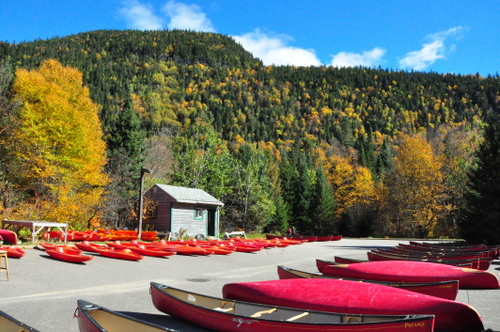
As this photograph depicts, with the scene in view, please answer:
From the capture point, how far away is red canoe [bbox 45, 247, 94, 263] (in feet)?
42.1

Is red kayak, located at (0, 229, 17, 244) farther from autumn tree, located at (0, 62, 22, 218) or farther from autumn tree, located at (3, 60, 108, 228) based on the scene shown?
autumn tree, located at (0, 62, 22, 218)

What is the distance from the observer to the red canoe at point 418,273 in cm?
873

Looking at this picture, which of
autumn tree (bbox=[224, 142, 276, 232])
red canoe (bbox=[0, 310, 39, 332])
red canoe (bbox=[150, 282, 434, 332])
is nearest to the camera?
red canoe (bbox=[0, 310, 39, 332])

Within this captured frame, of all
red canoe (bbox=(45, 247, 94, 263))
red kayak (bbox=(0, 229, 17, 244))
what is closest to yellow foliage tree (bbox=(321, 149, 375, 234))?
red canoe (bbox=(45, 247, 94, 263))

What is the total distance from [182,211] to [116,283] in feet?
59.1

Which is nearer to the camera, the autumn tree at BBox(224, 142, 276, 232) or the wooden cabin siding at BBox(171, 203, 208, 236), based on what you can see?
the wooden cabin siding at BBox(171, 203, 208, 236)

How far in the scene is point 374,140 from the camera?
348 ft

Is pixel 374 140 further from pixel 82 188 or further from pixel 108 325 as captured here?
pixel 108 325

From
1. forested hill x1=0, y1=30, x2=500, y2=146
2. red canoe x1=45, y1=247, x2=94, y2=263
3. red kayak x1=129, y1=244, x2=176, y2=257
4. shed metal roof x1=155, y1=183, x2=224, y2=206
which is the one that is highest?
forested hill x1=0, y1=30, x2=500, y2=146

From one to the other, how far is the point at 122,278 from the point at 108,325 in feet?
23.7

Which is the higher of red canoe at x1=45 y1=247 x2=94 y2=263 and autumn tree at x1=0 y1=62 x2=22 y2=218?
autumn tree at x1=0 y1=62 x2=22 y2=218

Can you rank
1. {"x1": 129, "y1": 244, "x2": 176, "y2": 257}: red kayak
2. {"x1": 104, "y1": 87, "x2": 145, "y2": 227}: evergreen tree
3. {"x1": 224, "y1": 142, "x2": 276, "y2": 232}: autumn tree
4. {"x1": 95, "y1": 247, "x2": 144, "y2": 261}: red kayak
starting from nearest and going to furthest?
{"x1": 95, "y1": 247, "x2": 144, "y2": 261}: red kayak
{"x1": 129, "y1": 244, "x2": 176, "y2": 257}: red kayak
{"x1": 104, "y1": 87, "x2": 145, "y2": 227}: evergreen tree
{"x1": 224, "y1": 142, "x2": 276, "y2": 232}: autumn tree

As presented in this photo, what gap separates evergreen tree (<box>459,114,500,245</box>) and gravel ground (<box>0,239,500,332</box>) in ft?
36.2

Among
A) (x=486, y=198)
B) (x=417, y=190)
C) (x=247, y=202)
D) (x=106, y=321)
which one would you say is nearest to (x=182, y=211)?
(x=247, y=202)
